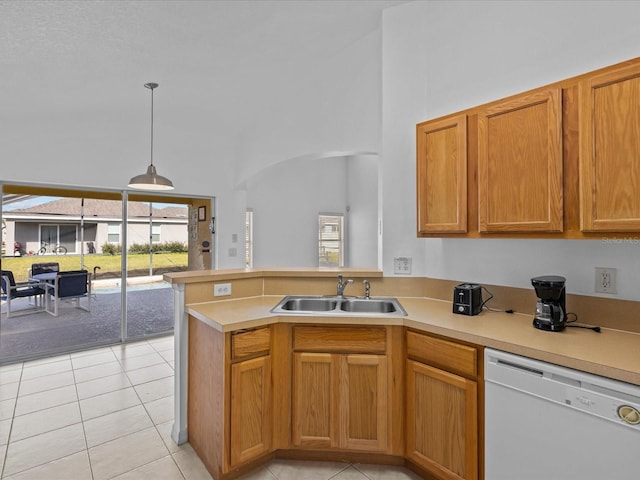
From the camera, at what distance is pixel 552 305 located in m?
1.72

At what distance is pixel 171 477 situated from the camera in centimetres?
192

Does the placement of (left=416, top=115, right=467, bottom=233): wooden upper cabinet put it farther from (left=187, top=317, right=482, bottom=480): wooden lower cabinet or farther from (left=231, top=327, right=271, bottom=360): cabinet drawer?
(left=231, top=327, right=271, bottom=360): cabinet drawer

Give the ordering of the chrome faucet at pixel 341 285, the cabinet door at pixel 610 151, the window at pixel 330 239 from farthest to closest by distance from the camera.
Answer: the window at pixel 330 239, the chrome faucet at pixel 341 285, the cabinet door at pixel 610 151

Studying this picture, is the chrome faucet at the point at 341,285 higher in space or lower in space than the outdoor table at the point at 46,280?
higher

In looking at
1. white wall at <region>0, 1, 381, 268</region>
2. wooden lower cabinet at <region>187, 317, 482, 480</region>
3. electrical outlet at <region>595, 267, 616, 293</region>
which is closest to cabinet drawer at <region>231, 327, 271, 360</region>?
wooden lower cabinet at <region>187, 317, 482, 480</region>

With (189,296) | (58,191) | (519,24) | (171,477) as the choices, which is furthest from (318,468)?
(58,191)

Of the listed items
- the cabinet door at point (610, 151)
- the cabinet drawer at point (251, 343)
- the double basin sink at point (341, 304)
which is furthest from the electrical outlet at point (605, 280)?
the cabinet drawer at point (251, 343)

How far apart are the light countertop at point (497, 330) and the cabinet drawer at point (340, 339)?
0.19ft

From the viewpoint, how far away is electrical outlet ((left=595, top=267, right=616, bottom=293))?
177 cm

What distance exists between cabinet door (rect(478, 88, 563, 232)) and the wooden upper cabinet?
0.11 meters

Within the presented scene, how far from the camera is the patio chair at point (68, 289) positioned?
4160 millimetres

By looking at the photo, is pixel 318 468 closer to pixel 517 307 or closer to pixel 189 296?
pixel 189 296

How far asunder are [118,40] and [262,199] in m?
3.96

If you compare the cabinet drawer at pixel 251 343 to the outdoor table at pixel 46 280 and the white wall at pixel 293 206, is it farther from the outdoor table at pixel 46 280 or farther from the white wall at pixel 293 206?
the white wall at pixel 293 206
